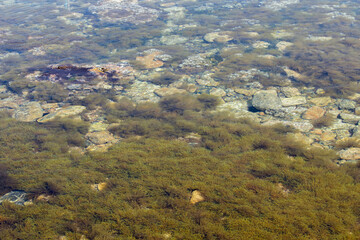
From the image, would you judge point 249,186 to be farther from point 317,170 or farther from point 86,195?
point 86,195

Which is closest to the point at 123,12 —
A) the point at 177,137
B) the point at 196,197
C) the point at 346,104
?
the point at 177,137

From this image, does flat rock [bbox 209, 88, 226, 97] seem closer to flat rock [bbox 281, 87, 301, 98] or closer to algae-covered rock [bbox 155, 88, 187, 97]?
algae-covered rock [bbox 155, 88, 187, 97]

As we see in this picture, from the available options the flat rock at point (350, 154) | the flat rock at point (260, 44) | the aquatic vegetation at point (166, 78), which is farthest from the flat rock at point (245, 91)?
the flat rock at point (260, 44)

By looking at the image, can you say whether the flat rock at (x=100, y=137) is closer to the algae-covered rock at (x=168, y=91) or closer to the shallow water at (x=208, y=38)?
the algae-covered rock at (x=168, y=91)

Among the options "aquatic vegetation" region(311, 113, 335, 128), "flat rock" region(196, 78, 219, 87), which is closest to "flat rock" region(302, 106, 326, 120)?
"aquatic vegetation" region(311, 113, 335, 128)

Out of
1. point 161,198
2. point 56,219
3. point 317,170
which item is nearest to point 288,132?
point 317,170
